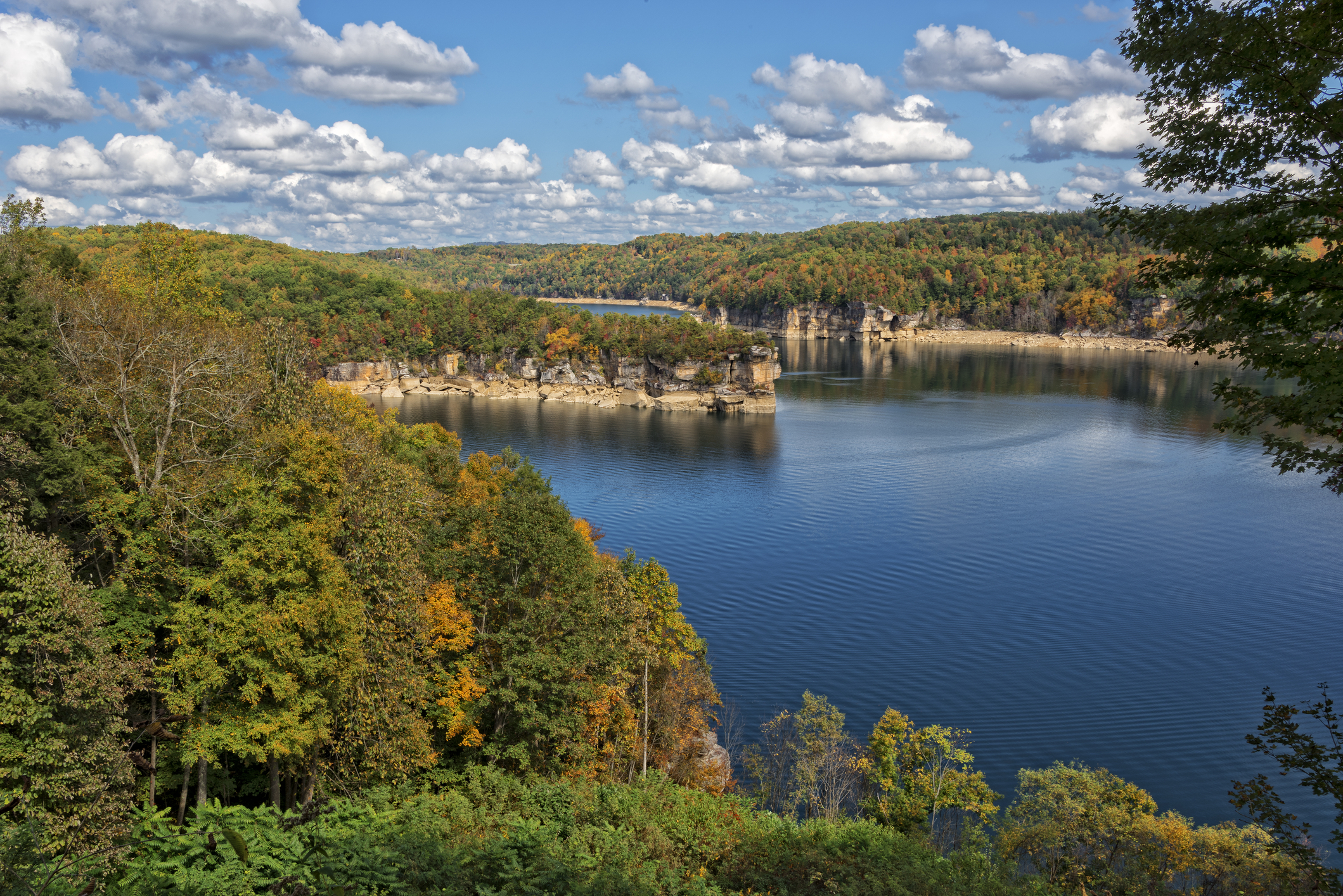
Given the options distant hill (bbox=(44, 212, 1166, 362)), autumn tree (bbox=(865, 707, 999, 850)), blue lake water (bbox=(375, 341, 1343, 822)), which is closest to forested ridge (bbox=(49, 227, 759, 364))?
distant hill (bbox=(44, 212, 1166, 362))

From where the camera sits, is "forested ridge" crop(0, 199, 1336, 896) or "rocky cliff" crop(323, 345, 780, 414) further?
"rocky cliff" crop(323, 345, 780, 414)

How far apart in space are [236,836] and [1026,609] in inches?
1537

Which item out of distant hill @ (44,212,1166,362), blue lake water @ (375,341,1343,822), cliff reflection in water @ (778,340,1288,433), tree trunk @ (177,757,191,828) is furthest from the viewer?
distant hill @ (44,212,1166,362)

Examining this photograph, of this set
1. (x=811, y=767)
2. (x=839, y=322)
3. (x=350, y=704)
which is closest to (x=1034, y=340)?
(x=839, y=322)

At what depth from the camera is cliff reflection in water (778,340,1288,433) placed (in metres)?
99.5

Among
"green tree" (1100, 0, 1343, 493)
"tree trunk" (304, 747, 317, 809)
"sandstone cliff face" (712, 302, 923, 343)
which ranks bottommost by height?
"tree trunk" (304, 747, 317, 809)

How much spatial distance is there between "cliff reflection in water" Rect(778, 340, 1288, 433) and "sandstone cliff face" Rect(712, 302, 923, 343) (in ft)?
56.2

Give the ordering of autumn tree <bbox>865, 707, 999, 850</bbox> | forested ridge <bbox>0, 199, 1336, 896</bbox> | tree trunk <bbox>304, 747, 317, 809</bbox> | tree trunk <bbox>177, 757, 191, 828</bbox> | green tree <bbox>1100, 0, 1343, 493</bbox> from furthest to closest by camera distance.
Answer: autumn tree <bbox>865, 707, 999, 850</bbox>, tree trunk <bbox>304, 747, 317, 809</bbox>, tree trunk <bbox>177, 757, 191, 828</bbox>, forested ridge <bbox>0, 199, 1336, 896</bbox>, green tree <bbox>1100, 0, 1343, 493</bbox>

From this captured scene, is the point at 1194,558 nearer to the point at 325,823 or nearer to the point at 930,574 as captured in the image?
the point at 930,574

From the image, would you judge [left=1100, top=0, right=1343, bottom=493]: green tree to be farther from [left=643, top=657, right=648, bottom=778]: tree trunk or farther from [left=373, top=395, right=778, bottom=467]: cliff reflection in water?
[left=373, top=395, right=778, bottom=467]: cliff reflection in water

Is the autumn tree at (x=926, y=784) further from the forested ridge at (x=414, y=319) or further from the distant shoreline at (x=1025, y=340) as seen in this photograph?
the distant shoreline at (x=1025, y=340)

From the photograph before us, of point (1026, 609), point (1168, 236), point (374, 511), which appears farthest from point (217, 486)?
point (1026, 609)

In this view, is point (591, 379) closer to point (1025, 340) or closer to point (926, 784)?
point (926, 784)

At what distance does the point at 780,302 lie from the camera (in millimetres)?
190500
